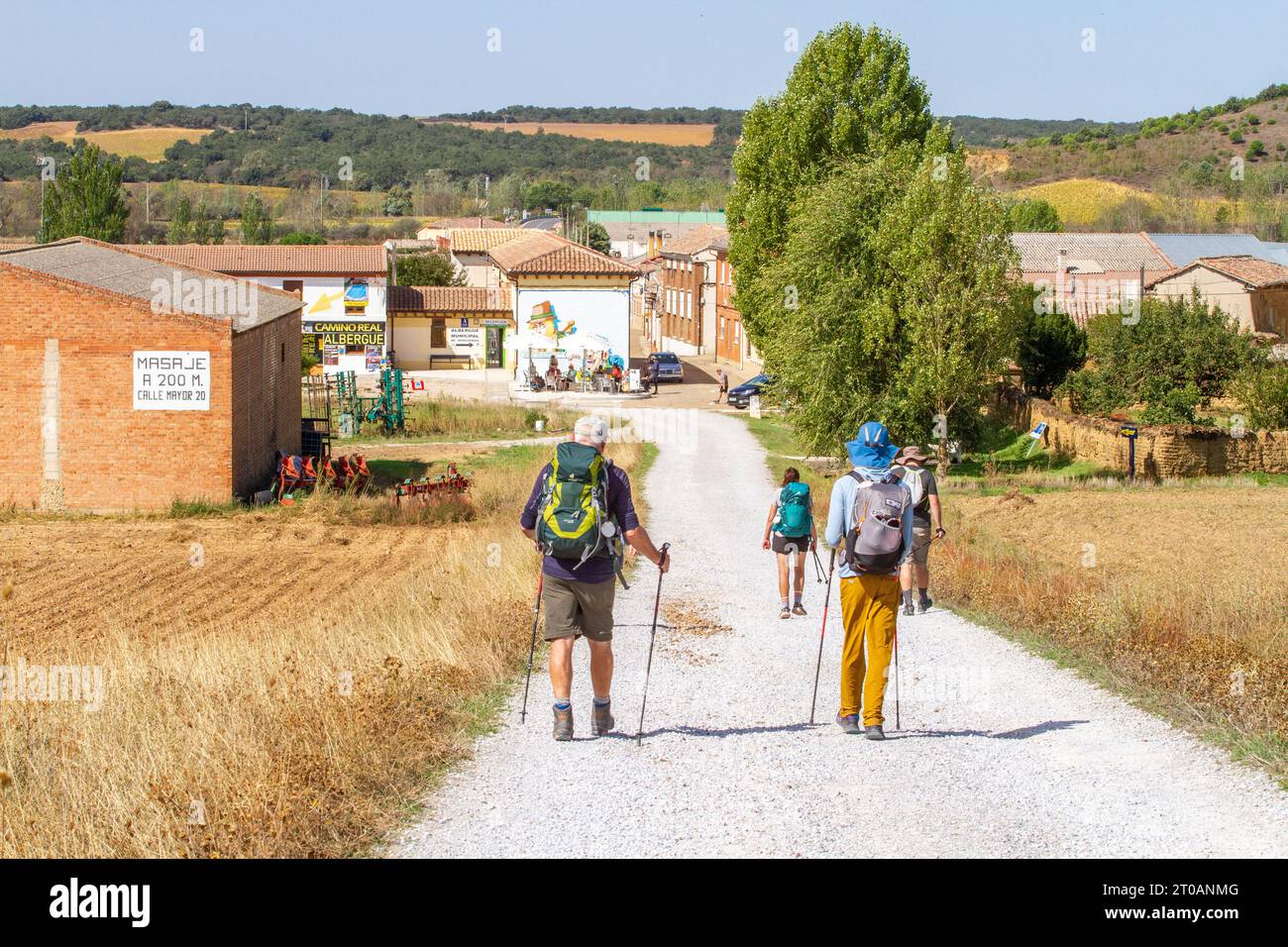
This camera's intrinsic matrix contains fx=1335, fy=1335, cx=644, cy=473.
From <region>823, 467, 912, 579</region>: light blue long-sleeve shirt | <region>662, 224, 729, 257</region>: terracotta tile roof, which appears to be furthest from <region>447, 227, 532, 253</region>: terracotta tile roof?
<region>823, 467, 912, 579</region>: light blue long-sleeve shirt

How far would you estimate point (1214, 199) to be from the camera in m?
97.7

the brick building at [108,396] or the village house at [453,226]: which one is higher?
the village house at [453,226]

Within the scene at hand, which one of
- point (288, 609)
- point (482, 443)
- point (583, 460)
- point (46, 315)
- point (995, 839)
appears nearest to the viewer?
point (995, 839)

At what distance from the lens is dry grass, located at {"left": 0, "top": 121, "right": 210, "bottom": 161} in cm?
16062

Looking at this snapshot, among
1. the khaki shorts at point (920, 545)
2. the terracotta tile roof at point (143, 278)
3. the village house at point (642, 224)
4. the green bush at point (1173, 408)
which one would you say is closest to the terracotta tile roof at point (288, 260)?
the terracotta tile roof at point (143, 278)

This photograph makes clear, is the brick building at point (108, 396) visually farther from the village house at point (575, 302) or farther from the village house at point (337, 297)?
the village house at point (337, 297)

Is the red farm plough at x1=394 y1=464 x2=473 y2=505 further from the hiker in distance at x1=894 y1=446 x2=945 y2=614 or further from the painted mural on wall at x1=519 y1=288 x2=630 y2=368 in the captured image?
the painted mural on wall at x1=519 y1=288 x2=630 y2=368

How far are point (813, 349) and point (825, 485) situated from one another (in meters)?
4.60

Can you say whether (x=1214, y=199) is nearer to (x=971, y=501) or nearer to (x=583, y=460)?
(x=971, y=501)

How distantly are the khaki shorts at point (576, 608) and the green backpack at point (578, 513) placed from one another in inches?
7.2

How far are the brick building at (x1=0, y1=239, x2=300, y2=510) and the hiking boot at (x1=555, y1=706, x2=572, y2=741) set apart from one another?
19.5 m

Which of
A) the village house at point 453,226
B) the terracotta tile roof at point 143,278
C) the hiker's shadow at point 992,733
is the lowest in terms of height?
the hiker's shadow at point 992,733

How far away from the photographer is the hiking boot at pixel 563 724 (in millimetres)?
7828
